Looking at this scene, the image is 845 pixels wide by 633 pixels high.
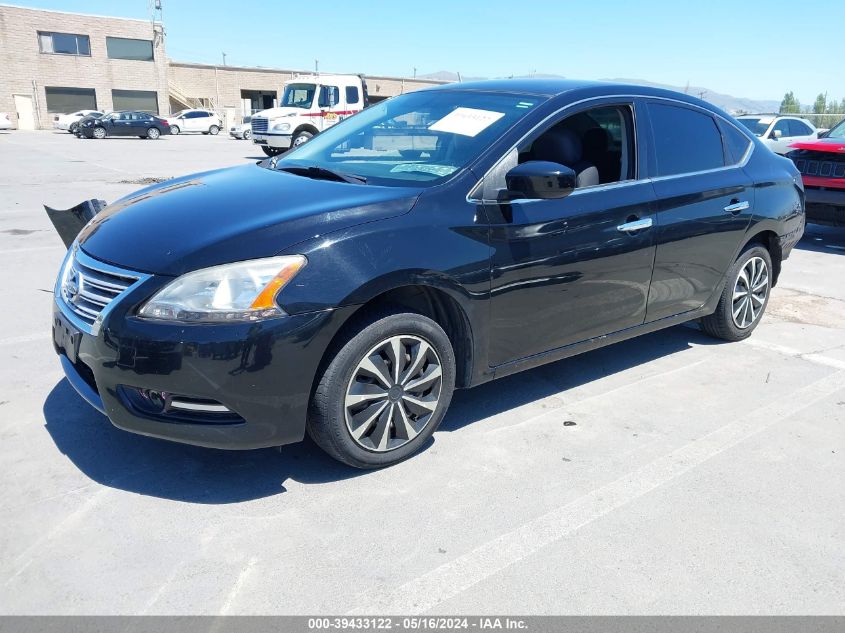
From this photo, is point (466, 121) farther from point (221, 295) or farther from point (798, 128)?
point (798, 128)

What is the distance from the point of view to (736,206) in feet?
15.4

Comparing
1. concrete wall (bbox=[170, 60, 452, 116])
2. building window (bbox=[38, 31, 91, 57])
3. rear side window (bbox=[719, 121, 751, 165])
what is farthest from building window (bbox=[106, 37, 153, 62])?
rear side window (bbox=[719, 121, 751, 165])

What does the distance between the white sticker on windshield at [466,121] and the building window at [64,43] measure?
2144 inches

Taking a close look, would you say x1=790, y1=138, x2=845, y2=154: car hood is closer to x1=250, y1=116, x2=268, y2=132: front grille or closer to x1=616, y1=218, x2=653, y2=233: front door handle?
x1=616, y1=218, x2=653, y2=233: front door handle

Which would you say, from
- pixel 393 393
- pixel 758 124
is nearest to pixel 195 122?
pixel 758 124

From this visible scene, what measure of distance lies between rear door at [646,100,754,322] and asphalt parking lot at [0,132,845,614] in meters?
0.62

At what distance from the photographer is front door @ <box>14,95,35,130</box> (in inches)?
1875

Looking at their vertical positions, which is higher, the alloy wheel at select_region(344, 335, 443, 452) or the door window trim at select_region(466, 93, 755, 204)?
the door window trim at select_region(466, 93, 755, 204)

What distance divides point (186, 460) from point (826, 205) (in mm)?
8418

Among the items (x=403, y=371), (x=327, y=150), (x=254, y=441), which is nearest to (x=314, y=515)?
(x=254, y=441)

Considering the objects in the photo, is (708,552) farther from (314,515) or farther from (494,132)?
(494,132)

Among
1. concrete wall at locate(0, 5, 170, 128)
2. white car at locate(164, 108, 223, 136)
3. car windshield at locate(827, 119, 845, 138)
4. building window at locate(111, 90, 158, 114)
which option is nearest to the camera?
car windshield at locate(827, 119, 845, 138)

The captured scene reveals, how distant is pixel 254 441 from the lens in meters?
2.86

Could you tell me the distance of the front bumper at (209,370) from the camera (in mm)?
2688
